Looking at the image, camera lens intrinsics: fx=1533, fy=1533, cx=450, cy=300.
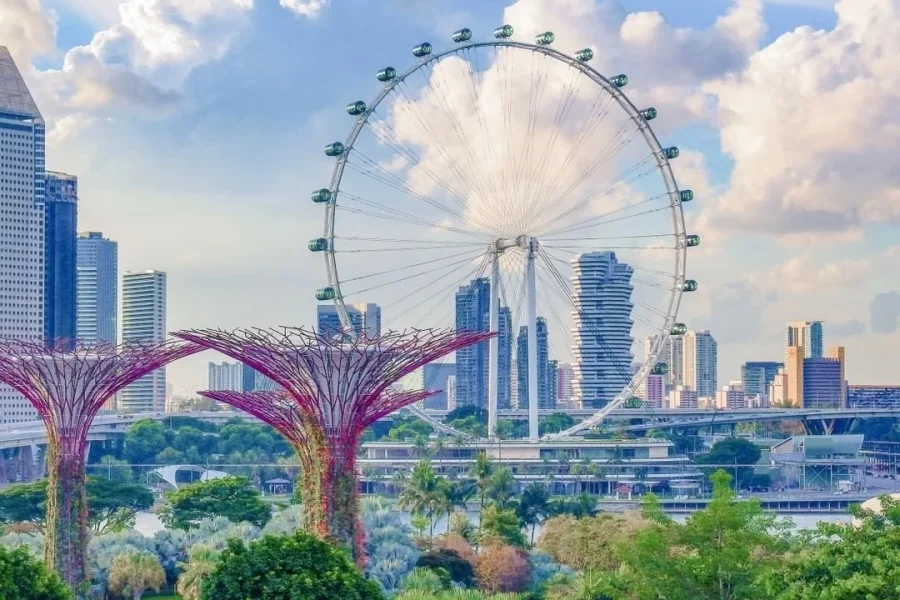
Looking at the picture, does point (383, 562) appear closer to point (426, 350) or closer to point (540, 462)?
point (426, 350)

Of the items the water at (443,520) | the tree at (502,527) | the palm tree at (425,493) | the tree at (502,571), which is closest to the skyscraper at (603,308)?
the water at (443,520)

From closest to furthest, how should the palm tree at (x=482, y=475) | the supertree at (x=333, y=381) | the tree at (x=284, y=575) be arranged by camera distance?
1. the tree at (x=284, y=575)
2. the supertree at (x=333, y=381)
3. the palm tree at (x=482, y=475)

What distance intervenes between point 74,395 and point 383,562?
11886mm

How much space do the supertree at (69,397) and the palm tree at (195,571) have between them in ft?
10.6

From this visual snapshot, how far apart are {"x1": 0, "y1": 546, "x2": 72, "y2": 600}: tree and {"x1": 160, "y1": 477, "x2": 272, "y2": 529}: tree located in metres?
32.8

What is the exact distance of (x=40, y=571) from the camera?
35.1m

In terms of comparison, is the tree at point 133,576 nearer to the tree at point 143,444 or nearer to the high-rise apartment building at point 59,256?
the tree at point 143,444

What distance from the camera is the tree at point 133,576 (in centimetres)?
5022

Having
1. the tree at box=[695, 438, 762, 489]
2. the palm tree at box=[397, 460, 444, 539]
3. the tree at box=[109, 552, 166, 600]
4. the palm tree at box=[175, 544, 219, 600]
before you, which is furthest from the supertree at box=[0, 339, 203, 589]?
the tree at box=[695, 438, 762, 489]

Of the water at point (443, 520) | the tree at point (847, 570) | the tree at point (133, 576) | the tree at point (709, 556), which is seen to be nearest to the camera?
the tree at point (847, 570)

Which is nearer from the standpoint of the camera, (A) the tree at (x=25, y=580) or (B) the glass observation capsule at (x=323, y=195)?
(A) the tree at (x=25, y=580)

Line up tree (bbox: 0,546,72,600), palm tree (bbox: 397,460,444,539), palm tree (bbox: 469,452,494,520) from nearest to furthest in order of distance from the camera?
tree (bbox: 0,546,72,600)
palm tree (bbox: 397,460,444,539)
palm tree (bbox: 469,452,494,520)

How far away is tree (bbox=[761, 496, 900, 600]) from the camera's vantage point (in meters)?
26.3

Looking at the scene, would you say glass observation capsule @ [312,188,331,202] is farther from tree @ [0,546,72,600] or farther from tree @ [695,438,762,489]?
tree @ [695,438,762,489]
